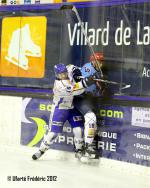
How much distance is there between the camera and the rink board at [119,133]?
7930 mm

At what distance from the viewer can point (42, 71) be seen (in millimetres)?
9430

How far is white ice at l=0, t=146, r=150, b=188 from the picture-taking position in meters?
7.20

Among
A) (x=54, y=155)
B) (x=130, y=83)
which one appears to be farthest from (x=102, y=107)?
(x=54, y=155)

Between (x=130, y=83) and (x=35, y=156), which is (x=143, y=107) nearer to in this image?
(x=130, y=83)

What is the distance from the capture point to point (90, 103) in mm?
8586

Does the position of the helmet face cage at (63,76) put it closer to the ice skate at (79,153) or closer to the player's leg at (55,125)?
the player's leg at (55,125)

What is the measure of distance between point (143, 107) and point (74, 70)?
1.20 metres

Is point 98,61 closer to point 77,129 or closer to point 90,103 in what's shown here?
point 90,103

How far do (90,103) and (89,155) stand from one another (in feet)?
2.40

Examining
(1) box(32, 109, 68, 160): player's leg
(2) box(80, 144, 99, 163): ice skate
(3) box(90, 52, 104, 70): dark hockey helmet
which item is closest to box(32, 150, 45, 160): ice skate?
(1) box(32, 109, 68, 160): player's leg

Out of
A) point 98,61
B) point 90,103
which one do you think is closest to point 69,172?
point 90,103

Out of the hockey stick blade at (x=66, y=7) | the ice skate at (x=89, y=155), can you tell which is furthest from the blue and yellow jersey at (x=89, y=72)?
the hockey stick blade at (x=66, y=7)

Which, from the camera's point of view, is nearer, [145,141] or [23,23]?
[145,141]

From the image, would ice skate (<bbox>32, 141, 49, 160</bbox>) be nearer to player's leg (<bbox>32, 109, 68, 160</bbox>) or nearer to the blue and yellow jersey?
player's leg (<bbox>32, 109, 68, 160</bbox>)
